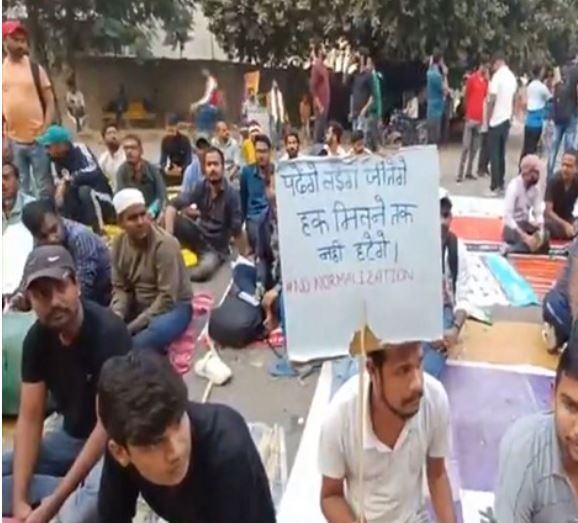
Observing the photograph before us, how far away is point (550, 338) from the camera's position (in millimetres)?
4812

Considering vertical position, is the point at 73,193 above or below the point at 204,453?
below

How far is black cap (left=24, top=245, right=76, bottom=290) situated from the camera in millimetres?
2641

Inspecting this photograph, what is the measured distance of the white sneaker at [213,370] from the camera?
457cm

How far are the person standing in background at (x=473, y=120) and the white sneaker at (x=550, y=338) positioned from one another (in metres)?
5.14

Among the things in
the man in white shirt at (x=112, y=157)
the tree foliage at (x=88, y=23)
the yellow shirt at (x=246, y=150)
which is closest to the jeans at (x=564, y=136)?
the yellow shirt at (x=246, y=150)

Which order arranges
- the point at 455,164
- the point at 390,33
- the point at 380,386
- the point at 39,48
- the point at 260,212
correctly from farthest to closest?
the point at 39,48, the point at 390,33, the point at 455,164, the point at 260,212, the point at 380,386

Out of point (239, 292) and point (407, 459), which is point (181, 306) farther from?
point (407, 459)

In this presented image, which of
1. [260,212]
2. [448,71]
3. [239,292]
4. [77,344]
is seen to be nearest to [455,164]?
[448,71]

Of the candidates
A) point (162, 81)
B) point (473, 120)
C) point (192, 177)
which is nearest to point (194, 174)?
point (192, 177)

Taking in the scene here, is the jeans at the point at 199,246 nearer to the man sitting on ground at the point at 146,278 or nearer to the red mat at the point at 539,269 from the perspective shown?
the man sitting on ground at the point at 146,278

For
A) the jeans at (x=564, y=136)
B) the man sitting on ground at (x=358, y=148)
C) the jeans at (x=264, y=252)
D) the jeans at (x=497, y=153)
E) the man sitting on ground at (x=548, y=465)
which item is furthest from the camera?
the jeans at (x=564, y=136)

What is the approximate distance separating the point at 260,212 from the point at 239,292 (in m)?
0.98

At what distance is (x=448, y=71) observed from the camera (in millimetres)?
14352

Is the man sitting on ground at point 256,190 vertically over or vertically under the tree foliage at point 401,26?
under
